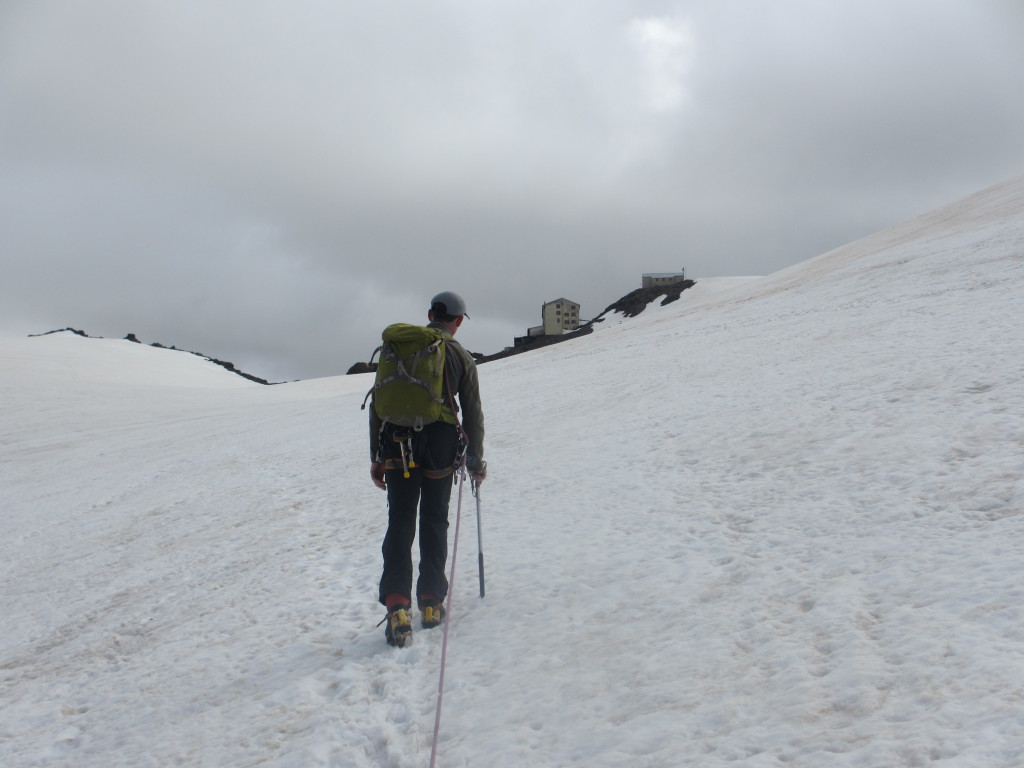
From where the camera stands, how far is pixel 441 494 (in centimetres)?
542

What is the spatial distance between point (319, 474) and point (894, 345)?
879 centimetres

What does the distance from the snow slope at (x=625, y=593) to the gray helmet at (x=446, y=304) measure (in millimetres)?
2187

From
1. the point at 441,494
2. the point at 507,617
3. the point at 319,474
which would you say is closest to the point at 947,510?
the point at 507,617

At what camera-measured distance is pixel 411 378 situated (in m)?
5.13

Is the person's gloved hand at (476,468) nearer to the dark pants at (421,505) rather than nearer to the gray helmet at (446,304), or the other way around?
the dark pants at (421,505)

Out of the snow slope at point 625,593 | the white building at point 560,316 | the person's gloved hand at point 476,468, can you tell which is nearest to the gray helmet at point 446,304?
the person's gloved hand at point 476,468

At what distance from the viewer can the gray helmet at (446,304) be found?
559 centimetres

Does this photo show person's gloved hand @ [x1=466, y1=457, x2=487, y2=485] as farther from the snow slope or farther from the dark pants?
the snow slope

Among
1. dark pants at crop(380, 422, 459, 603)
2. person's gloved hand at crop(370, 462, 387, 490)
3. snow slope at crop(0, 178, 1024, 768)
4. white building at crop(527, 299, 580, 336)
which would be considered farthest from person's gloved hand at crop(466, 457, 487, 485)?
white building at crop(527, 299, 580, 336)

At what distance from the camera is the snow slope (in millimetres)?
3699

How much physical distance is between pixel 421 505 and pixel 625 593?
157cm

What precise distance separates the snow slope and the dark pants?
410 mm

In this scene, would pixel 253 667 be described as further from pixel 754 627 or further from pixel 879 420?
pixel 879 420

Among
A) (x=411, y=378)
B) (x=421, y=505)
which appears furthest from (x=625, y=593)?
(x=411, y=378)
